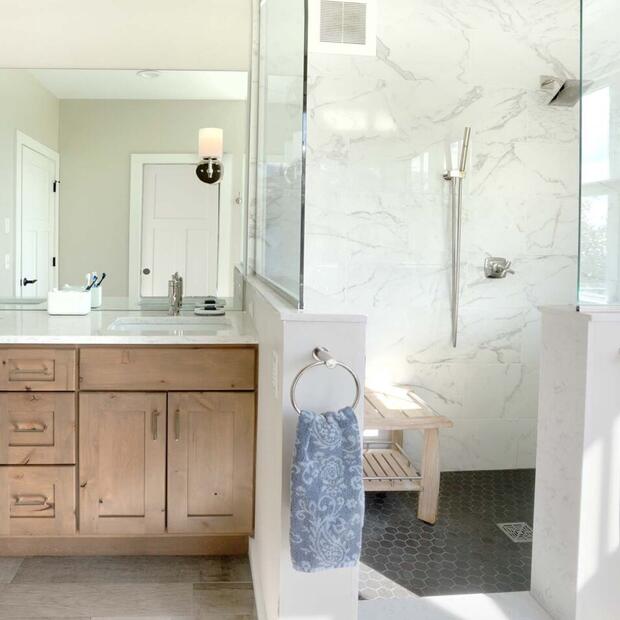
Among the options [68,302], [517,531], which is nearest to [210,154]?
[68,302]

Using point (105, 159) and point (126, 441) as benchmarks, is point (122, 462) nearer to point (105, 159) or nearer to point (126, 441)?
point (126, 441)

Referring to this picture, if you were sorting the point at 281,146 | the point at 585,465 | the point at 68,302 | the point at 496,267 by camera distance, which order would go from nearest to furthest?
1. the point at 585,465
2. the point at 281,146
3. the point at 68,302
4. the point at 496,267

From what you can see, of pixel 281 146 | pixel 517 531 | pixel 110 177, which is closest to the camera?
pixel 281 146

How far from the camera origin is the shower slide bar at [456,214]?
3.17m

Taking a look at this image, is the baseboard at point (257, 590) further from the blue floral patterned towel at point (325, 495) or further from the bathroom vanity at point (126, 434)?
the blue floral patterned towel at point (325, 495)

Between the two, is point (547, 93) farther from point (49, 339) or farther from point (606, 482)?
point (49, 339)

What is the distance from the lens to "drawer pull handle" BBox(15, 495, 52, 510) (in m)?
2.31

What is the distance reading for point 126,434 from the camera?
2328 mm

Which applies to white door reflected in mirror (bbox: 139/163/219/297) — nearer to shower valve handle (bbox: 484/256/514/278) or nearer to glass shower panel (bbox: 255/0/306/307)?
glass shower panel (bbox: 255/0/306/307)

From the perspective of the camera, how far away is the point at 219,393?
92.0 inches

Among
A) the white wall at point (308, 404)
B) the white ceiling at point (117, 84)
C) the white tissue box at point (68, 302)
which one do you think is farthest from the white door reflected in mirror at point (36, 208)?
the white wall at point (308, 404)

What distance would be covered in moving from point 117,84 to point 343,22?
970mm

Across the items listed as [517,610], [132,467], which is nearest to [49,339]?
[132,467]

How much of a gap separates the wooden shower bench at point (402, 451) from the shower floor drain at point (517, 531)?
10.6 inches
